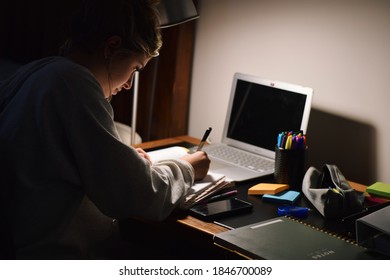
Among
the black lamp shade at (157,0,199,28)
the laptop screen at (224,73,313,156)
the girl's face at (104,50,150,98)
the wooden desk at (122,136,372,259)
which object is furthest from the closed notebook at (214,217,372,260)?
the black lamp shade at (157,0,199,28)

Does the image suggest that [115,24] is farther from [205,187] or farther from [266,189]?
[266,189]

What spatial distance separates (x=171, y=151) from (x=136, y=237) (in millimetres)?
319

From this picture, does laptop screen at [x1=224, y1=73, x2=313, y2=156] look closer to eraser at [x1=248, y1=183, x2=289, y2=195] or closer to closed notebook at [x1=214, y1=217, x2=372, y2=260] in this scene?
eraser at [x1=248, y1=183, x2=289, y2=195]

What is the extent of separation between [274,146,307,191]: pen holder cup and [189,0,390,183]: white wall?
11.8 inches

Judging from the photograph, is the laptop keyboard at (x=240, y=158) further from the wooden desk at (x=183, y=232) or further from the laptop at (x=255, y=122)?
the wooden desk at (x=183, y=232)

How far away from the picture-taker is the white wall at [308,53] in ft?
5.64

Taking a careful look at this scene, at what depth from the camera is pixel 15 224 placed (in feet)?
3.84

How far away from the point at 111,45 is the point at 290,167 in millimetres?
636

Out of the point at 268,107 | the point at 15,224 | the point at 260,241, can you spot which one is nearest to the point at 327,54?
the point at 268,107

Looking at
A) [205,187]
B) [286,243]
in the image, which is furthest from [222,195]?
[286,243]

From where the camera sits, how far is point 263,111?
6.14 ft

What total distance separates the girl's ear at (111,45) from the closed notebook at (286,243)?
467 mm

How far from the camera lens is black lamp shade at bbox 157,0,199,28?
1661 mm
